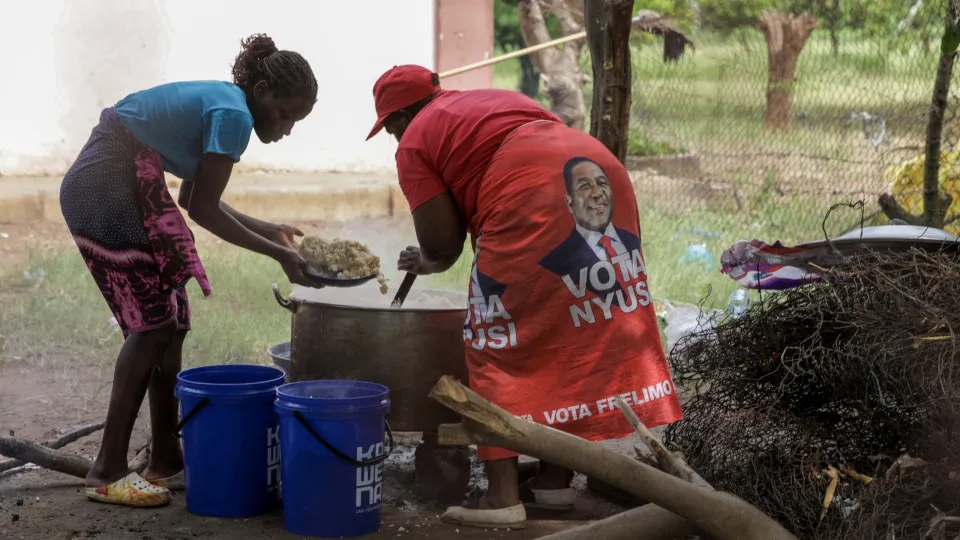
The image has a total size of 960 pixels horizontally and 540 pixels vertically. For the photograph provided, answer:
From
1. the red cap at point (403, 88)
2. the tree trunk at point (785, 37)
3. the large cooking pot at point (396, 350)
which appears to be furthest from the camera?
the tree trunk at point (785, 37)

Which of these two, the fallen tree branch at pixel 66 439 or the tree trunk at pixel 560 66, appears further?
the tree trunk at pixel 560 66

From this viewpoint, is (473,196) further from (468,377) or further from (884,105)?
(884,105)

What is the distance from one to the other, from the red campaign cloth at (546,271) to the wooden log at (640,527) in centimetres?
52

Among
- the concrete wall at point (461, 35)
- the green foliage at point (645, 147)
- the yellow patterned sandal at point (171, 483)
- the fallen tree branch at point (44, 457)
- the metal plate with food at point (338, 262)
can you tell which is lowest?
the yellow patterned sandal at point (171, 483)

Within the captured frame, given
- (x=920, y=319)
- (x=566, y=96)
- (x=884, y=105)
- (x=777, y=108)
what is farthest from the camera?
(x=777, y=108)

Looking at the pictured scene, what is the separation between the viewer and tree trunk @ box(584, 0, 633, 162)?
15.9 feet

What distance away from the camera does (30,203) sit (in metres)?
8.34

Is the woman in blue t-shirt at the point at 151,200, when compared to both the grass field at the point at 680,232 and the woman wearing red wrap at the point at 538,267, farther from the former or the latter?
the grass field at the point at 680,232

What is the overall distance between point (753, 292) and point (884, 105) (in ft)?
11.7

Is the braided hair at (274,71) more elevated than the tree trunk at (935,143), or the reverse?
the braided hair at (274,71)

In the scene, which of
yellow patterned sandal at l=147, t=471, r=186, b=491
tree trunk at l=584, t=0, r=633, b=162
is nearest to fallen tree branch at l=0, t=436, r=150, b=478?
yellow patterned sandal at l=147, t=471, r=186, b=491

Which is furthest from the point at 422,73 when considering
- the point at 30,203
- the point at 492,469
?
the point at 30,203

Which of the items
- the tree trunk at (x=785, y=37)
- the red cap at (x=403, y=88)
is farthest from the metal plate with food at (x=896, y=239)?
the tree trunk at (x=785, y=37)

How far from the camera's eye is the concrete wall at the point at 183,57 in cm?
870
